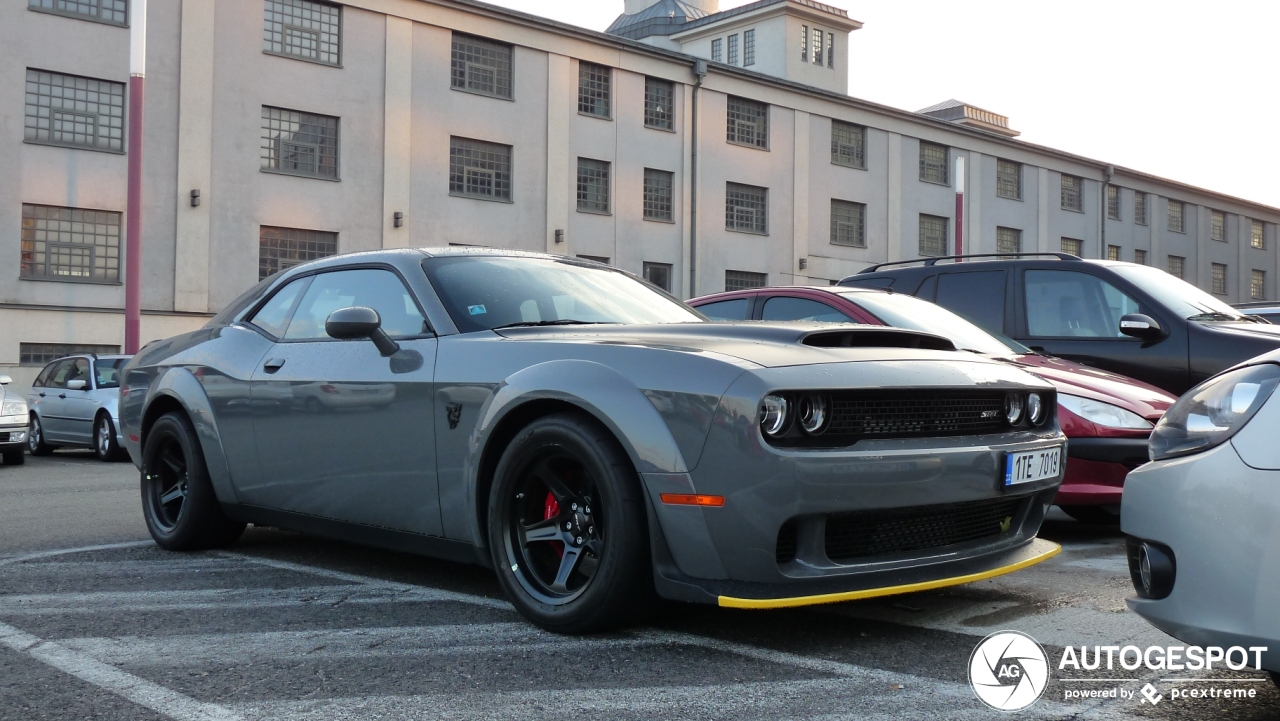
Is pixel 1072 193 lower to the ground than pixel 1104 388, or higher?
higher

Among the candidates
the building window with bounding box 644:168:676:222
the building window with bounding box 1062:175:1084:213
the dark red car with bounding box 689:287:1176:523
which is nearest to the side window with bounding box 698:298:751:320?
the dark red car with bounding box 689:287:1176:523

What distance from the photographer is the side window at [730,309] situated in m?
8.17

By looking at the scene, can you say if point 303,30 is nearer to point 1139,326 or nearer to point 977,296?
point 977,296

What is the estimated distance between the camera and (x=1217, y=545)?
271 cm

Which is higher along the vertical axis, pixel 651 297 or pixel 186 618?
pixel 651 297

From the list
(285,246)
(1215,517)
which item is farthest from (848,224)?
(1215,517)

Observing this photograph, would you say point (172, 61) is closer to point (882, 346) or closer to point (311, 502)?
point (311, 502)

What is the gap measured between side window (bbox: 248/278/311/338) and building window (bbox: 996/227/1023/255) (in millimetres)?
38951

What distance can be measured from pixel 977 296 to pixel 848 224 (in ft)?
95.6

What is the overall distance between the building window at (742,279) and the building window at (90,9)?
16.9 metres

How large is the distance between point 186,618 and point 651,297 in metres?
2.38

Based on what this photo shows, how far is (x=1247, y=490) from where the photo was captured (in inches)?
104

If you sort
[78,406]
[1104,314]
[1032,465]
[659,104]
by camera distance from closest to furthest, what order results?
[1032,465] < [1104,314] < [78,406] < [659,104]

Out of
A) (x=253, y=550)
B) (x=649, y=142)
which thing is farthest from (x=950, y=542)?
(x=649, y=142)
